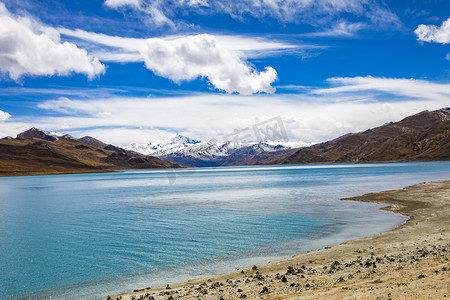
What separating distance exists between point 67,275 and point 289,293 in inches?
519

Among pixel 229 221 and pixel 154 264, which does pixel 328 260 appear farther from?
pixel 229 221

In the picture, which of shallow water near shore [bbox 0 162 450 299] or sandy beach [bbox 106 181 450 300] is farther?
shallow water near shore [bbox 0 162 450 299]

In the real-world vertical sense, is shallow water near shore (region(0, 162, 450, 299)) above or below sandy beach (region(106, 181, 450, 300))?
below

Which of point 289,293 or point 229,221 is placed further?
point 229,221

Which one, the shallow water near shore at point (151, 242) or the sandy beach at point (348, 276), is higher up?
the sandy beach at point (348, 276)

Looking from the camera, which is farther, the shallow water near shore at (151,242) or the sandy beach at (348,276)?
the shallow water near shore at (151,242)

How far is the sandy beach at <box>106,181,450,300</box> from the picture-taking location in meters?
12.1

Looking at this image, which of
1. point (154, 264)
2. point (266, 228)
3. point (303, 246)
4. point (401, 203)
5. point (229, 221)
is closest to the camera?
point (154, 264)

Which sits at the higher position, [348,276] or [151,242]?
[348,276]

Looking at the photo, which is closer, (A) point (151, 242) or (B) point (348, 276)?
(B) point (348, 276)

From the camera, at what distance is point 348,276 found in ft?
48.1

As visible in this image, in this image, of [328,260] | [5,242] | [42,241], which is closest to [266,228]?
[328,260]

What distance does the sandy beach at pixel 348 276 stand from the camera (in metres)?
12.1

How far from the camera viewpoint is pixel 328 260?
18.6 m
